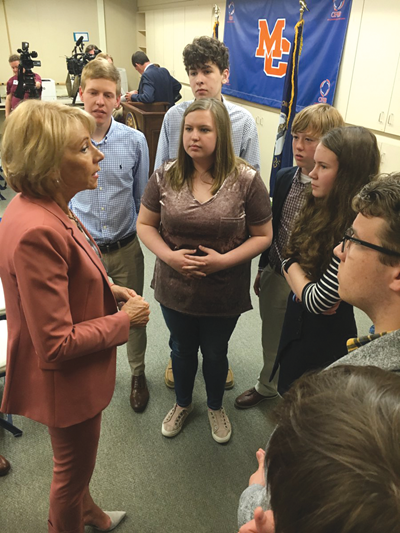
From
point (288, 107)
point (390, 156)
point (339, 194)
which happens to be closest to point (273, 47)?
point (288, 107)

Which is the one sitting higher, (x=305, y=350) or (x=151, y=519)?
(x=305, y=350)

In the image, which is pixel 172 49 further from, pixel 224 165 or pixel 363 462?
pixel 363 462

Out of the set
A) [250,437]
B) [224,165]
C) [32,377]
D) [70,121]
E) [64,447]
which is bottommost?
[250,437]

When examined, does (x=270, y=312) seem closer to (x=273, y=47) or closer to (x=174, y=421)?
(x=174, y=421)

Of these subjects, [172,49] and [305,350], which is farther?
[172,49]

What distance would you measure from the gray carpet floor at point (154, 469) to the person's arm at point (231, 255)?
0.94 metres

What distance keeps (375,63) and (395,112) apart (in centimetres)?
46

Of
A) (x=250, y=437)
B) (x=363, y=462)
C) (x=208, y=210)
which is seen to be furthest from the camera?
(x=250, y=437)

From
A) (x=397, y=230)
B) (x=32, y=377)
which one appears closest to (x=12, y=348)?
(x=32, y=377)

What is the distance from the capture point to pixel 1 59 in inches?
308

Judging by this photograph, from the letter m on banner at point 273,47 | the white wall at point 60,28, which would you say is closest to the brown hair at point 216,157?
the letter m on banner at point 273,47

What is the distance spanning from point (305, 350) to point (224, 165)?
79cm

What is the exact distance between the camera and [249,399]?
2111mm

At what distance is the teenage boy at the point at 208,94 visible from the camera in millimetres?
2084
